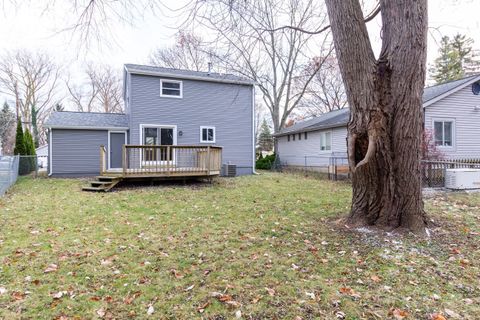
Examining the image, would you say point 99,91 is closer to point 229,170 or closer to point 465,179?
point 229,170

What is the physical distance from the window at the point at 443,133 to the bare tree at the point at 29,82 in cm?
3353

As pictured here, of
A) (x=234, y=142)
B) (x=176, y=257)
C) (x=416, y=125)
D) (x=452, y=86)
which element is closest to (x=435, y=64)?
(x=452, y=86)

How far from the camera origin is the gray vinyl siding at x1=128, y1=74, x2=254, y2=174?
13.6 meters

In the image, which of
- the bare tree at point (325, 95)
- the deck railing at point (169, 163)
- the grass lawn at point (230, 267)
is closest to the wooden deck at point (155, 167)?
the deck railing at point (169, 163)

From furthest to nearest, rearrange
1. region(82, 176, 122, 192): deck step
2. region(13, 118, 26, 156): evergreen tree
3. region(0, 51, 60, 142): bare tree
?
region(0, 51, 60, 142): bare tree, region(13, 118, 26, 156): evergreen tree, region(82, 176, 122, 192): deck step

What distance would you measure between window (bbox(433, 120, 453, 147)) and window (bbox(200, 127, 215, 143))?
414 inches

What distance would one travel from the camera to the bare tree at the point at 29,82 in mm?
27036

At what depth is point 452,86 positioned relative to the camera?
40.7 feet

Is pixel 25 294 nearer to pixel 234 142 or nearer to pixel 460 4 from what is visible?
pixel 460 4

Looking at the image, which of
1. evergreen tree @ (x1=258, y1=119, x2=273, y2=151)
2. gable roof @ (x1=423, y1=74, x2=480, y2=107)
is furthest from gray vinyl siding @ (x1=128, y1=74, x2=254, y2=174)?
evergreen tree @ (x1=258, y1=119, x2=273, y2=151)

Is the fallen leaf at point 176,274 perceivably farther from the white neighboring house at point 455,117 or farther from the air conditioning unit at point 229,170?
the air conditioning unit at point 229,170

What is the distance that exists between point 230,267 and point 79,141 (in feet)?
43.7

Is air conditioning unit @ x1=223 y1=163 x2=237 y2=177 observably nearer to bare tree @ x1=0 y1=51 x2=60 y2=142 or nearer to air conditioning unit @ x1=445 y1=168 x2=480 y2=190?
air conditioning unit @ x1=445 y1=168 x2=480 y2=190

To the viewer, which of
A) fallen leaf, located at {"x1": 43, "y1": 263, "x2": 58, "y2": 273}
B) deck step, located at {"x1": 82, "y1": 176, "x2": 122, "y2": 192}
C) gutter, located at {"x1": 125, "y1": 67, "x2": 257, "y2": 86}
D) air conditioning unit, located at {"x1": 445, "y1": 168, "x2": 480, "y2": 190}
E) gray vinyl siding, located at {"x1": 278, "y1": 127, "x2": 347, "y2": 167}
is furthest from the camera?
gray vinyl siding, located at {"x1": 278, "y1": 127, "x2": 347, "y2": 167}
